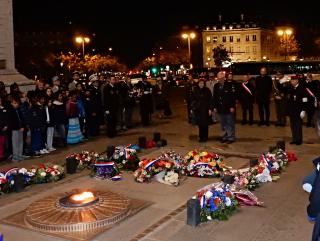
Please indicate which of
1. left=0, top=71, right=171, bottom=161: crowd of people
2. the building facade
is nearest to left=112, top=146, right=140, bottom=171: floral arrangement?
left=0, top=71, right=171, bottom=161: crowd of people

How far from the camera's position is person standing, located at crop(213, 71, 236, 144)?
14797mm

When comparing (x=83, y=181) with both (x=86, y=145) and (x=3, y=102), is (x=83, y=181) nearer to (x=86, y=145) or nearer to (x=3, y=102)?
(x=3, y=102)

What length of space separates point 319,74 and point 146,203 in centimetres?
3749

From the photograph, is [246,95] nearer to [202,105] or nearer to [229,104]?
[229,104]

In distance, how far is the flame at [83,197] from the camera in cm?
855

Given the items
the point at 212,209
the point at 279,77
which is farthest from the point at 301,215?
the point at 279,77

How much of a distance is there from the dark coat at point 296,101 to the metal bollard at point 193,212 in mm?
7004

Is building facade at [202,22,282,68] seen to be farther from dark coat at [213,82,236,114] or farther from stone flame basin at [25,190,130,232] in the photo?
stone flame basin at [25,190,130,232]

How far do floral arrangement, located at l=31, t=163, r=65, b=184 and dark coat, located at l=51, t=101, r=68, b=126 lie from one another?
3.75 meters

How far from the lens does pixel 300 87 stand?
14.0 meters

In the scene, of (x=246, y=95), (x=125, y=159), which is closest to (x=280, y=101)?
(x=246, y=95)

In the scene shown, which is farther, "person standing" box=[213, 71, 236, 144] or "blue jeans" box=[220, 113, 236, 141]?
"blue jeans" box=[220, 113, 236, 141]

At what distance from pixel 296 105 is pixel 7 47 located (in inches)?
437

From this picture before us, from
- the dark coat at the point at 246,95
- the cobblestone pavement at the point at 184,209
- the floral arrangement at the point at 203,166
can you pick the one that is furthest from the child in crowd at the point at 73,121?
the dark coat at the point at 246,95
